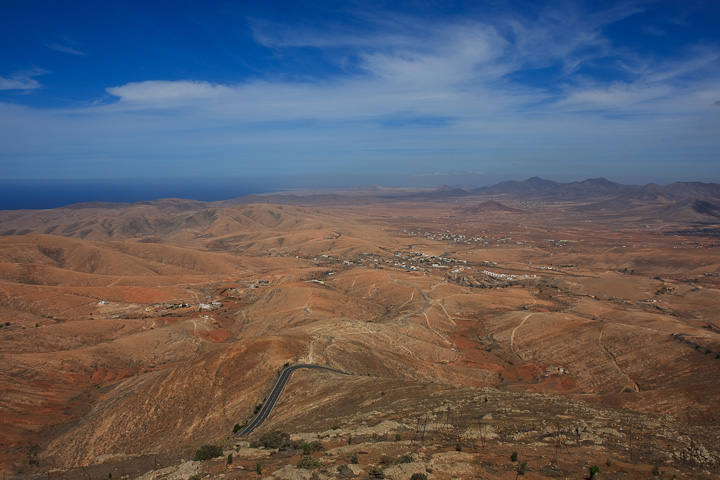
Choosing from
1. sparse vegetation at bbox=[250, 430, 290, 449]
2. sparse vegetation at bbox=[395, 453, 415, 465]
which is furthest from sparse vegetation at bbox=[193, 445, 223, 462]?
sparse vegetation at bbox=[395, 453, 415, 465]

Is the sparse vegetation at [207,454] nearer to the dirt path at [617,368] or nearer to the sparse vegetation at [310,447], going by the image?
the sparse vegetation at [310,447]

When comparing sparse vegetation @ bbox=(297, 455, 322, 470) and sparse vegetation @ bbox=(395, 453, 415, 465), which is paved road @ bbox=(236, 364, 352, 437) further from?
sparse vegetation @ bbox=(395, 453, 415, 465)

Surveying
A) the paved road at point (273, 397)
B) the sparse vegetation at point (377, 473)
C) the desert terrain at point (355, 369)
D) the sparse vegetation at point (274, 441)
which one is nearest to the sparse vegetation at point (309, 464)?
the desert terrain at point (355, 369)

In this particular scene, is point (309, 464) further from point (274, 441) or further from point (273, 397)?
point (273, 397)

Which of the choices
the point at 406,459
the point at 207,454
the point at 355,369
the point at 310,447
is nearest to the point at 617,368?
the point at 355,369

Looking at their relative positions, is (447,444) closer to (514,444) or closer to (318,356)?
(514,444)

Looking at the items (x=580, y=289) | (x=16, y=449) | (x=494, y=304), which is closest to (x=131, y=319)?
(x=16, y=449)
